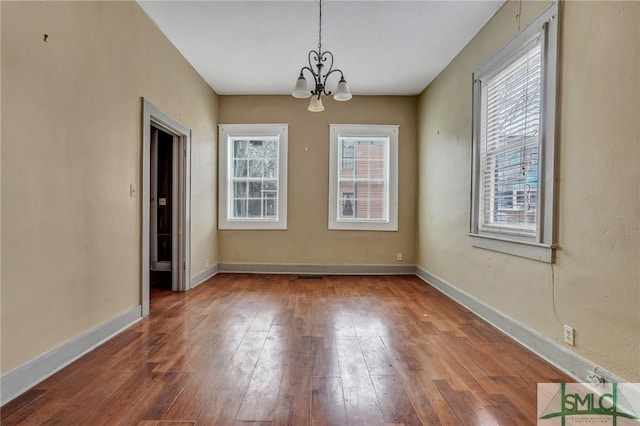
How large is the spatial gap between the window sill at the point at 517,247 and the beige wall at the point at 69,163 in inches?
135

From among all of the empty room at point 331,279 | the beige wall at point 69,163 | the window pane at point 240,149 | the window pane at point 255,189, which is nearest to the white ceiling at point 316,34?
the empty room at point 331,279

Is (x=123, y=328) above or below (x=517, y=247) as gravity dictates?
below

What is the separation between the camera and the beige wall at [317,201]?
5328 millimetres

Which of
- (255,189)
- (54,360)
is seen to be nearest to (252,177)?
(255,189)

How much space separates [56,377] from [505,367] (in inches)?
117

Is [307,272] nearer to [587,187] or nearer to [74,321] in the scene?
[74,321]

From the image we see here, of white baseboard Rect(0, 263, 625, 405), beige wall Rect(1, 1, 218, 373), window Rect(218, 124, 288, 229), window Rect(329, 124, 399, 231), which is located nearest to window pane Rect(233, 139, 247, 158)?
window Rect(218, 124, 288, 229)

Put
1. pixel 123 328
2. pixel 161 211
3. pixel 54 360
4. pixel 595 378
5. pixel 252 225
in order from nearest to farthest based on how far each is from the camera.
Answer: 1. pixel 595 378
2. pixel 54 360
3. pixel 123 328
4. pixel 252 225
5. pixel 161 211

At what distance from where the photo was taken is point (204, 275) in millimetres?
4742

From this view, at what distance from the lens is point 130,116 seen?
9.55 ft

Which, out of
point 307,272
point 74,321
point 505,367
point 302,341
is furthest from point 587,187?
point 307,272

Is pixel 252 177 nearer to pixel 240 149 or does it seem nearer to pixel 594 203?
pixel 240 149

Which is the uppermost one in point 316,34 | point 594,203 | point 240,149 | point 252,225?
point 316,34

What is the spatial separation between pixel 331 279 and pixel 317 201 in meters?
1.34
